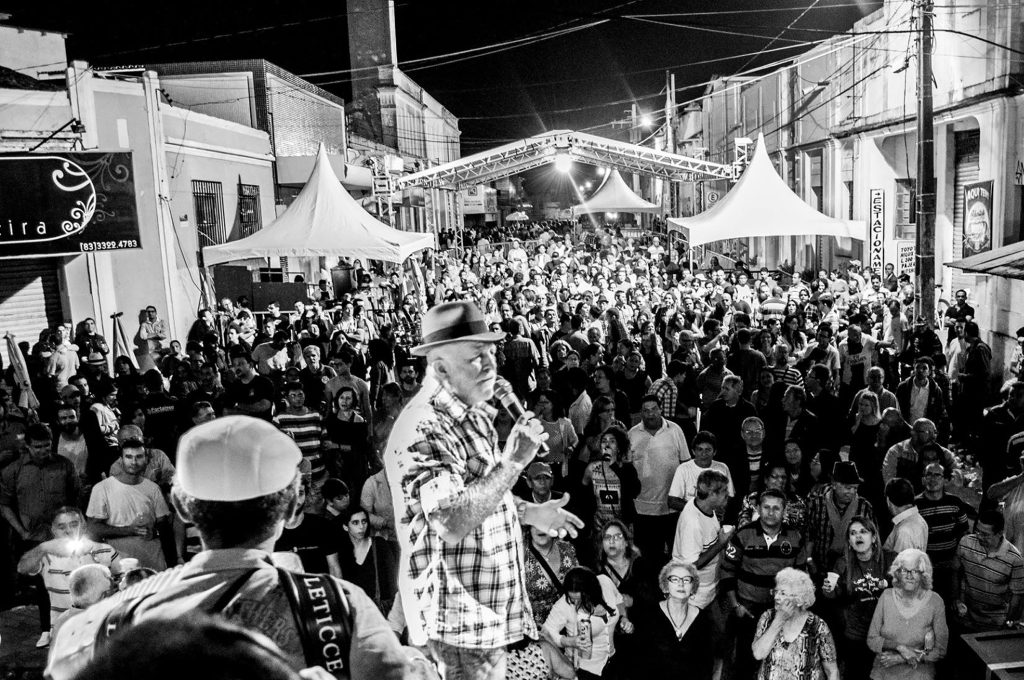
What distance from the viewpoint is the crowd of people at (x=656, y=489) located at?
15.3ft

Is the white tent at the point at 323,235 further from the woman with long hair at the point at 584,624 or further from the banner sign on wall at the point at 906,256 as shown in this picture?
the banner sign on wall at the point at 906,256

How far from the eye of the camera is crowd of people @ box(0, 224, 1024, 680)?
4.68 metres

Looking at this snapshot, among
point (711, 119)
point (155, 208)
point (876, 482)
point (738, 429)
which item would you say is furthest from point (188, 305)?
point (711, 119)

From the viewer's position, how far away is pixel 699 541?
17.2 ft

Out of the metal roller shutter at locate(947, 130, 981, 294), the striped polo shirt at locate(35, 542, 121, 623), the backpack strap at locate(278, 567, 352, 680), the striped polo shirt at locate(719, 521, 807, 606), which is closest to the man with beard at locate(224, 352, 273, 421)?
the striped polo shirt at locate(35, 542, 121, 623)

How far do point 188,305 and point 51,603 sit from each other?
38.9ft

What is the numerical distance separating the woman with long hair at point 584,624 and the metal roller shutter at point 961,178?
14.1 metres

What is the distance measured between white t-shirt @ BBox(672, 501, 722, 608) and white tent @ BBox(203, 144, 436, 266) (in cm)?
804

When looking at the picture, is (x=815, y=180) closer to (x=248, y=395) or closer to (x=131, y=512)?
(x=248, y=395)

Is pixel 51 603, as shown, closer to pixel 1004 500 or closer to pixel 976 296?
pixel 1004 500

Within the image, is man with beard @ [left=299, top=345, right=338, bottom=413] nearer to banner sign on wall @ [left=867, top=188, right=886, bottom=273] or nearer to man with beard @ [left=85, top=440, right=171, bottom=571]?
man with beard @ [left=85, top=440, right=171, bottom=571]

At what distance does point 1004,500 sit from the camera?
17.9 ft

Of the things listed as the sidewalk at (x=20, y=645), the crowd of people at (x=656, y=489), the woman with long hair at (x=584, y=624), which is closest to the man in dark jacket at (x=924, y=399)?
the crowd of people at (x=656, y=489)

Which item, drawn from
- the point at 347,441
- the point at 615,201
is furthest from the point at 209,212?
the point at 615,201
